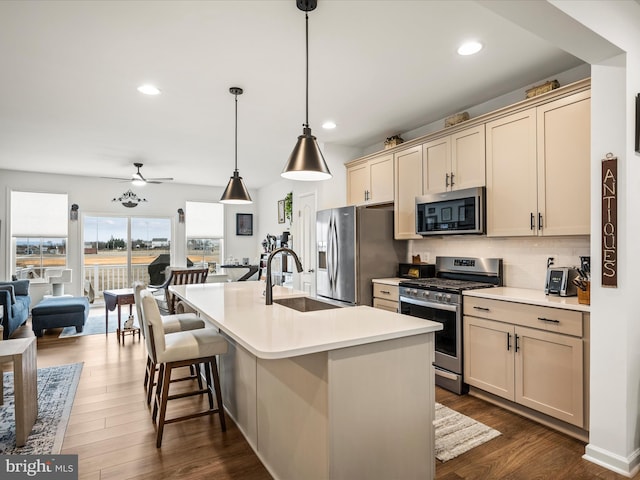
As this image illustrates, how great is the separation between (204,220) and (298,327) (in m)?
7.20

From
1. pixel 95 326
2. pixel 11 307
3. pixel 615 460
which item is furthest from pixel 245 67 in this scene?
pixel 95 326

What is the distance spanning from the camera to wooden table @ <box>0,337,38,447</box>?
2352 millimetres

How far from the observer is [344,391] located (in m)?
1.59

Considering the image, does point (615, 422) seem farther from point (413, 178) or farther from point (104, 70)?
point (104, 70)

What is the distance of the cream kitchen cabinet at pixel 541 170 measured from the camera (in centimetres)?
260

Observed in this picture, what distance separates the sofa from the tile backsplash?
5366mm

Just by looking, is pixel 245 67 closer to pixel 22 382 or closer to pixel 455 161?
pixel 455 161

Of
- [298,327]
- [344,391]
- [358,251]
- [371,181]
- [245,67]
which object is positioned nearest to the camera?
[344,391]

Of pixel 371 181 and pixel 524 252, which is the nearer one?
pixel 524 252

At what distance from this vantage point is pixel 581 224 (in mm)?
2607

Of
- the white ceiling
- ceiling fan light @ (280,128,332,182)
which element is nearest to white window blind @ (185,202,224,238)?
the white ceiling

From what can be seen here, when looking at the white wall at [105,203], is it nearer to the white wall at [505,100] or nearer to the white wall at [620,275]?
the white wall at [505,100]

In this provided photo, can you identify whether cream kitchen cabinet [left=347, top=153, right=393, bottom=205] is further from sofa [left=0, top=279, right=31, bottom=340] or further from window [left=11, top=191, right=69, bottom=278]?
window [left=11, top=191, right=69, bottom=278]

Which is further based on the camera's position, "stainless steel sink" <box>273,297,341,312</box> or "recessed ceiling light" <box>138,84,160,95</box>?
"recessed ceiling light" <box>138,84,160,95</box>
